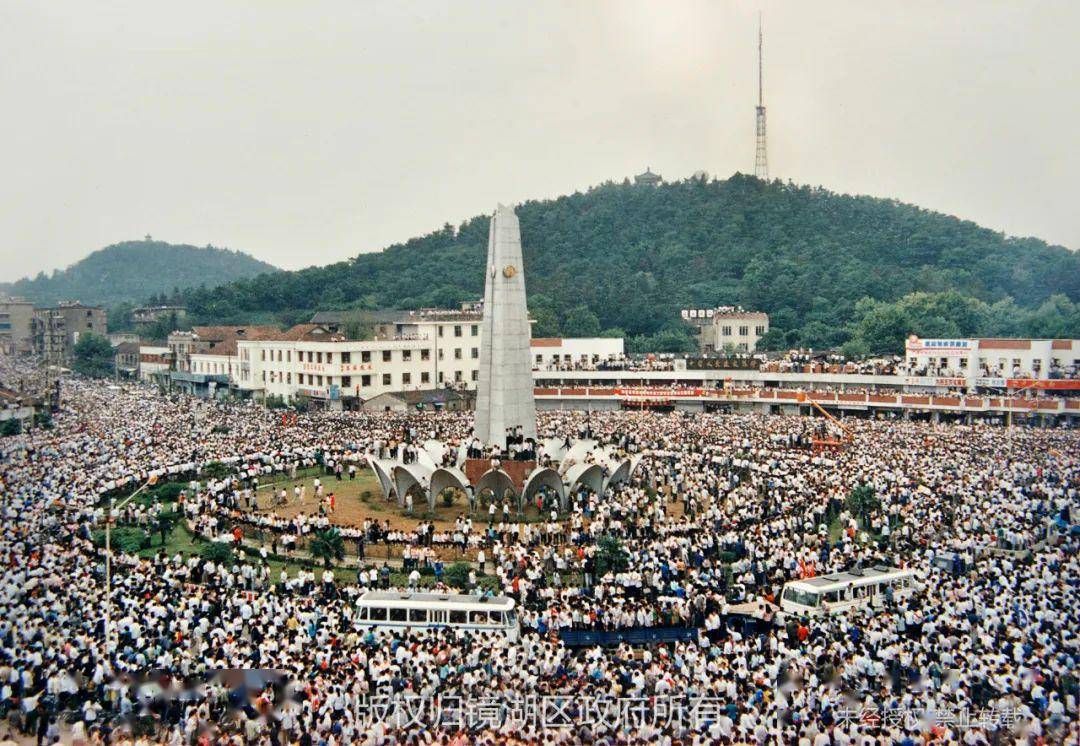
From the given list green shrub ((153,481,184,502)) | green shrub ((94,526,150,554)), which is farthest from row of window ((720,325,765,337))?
green shrub ((94,526,150,554))

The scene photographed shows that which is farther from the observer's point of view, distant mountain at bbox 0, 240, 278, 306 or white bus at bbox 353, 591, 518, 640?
distant mountain at bbox 0, 240, 278, 306

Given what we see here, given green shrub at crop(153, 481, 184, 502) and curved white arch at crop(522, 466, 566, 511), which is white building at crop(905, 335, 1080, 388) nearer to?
curved white arch at crop(522, 466, 566, 511)

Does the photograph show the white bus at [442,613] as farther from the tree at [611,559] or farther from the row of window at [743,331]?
the row of window at [743,331]

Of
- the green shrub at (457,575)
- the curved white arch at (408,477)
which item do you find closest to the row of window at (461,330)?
the curved white arch at (408,477)

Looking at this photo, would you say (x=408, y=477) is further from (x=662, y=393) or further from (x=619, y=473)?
(x=662, y=393)

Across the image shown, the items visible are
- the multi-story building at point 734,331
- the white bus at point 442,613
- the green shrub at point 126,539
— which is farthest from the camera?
the multi-story building at point 734,331

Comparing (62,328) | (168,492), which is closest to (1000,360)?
(168,492)
